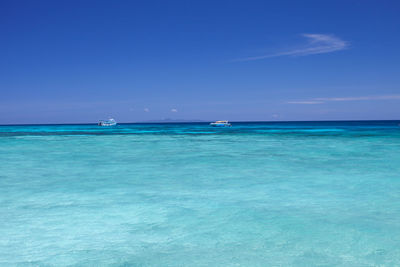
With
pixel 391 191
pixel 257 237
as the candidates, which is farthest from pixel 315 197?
pixel 257 237

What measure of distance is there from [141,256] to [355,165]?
10.7 metres

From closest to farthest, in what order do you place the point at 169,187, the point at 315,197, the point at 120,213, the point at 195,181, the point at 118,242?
1. the point at 118,242
2. the point at 120,213
3. the point at 315,197
4. the point at 169,187
5. the point at 195,181

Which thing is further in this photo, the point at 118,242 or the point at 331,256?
the point at 118,242

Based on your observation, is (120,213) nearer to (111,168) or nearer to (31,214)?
(31,214)

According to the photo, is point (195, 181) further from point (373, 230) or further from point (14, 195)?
→ point (373, 230)

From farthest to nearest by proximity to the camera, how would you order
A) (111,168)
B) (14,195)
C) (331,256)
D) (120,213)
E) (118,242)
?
(111,168)
(14,195)
(120,213)
(118,242)
(331,256)

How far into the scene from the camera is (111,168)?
12.1 metres

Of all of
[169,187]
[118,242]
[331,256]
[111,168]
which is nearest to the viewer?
[331,256]

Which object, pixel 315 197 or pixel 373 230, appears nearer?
pixel 373 230

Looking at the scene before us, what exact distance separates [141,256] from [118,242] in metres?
0.58

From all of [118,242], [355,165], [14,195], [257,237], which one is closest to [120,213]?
[118,242]

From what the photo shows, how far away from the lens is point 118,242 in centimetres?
435

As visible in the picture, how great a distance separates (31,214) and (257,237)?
3.96 m

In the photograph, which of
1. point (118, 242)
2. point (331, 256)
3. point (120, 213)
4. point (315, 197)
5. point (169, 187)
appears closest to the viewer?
point (331, 256)
